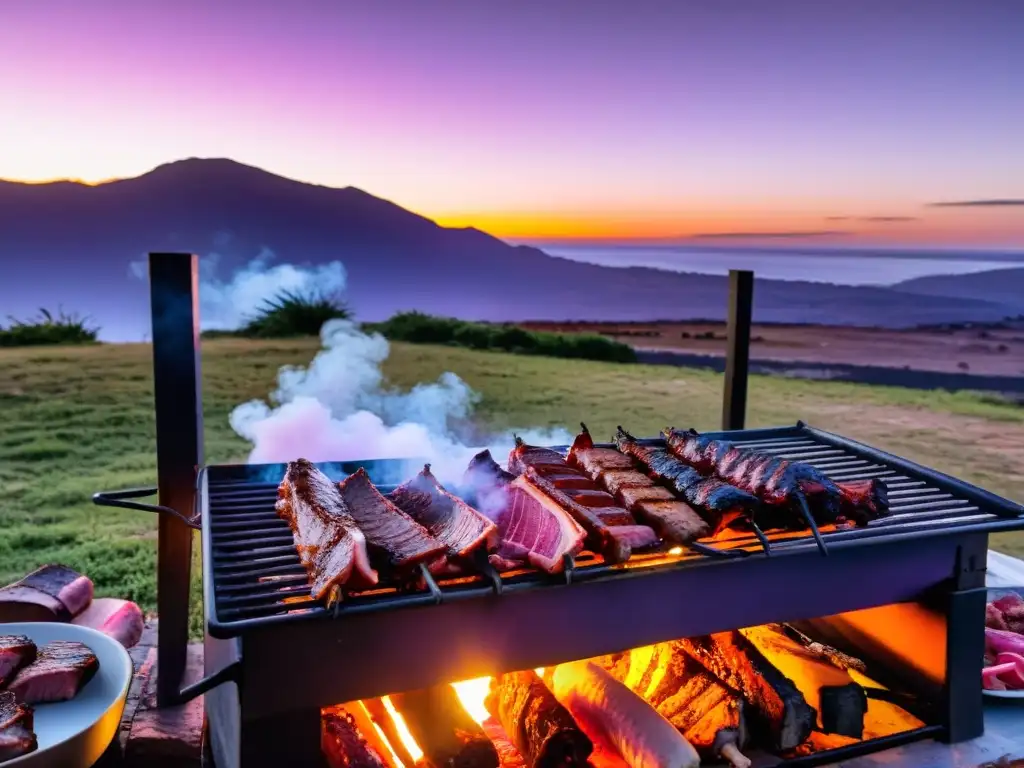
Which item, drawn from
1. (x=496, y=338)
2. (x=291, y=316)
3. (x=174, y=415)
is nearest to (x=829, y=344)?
(x=496, y=338)

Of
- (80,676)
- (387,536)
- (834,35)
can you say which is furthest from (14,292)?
(834,35)

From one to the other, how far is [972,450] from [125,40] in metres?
11.0

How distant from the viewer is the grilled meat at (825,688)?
329cm

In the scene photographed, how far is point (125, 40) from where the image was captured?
23.0 ft

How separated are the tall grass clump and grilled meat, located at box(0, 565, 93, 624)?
559cm

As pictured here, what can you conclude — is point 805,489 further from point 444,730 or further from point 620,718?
point 444,730

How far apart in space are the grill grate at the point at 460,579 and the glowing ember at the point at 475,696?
3.19ft

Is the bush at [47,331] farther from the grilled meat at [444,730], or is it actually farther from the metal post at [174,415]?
the grilled meat at [444,730]

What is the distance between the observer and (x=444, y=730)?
9.40 feet

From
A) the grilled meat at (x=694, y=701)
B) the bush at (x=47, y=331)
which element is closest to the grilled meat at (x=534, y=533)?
the grilled meat at (x=694, y=701)

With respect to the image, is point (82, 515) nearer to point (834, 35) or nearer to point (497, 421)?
point (497, 421)

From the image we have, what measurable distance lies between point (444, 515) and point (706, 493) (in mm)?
1046

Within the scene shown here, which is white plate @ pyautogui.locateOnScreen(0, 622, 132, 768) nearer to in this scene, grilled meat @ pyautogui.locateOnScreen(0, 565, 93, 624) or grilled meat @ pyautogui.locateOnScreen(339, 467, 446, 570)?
grilled meat @ pyautogui.locateOnScreen(0, 565, 93, 624)

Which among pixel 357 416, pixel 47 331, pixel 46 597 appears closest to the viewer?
pixel 46 597
